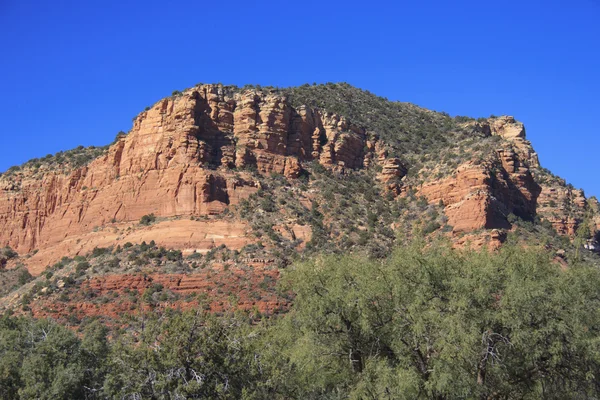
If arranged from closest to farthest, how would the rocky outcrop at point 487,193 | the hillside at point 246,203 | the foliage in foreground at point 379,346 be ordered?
Answer: the foliage in foreground at point 379,346 < the hillside at point 246,203 < the rocky outcrop at point 487,193

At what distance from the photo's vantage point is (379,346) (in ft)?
84.6

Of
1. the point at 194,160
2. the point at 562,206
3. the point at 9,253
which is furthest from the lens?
the point at 9,253

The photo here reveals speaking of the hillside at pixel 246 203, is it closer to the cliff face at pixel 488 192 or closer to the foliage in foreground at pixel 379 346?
the cliff face at pixel 488 192

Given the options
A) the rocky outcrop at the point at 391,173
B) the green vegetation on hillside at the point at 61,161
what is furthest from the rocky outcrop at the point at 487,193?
the green vegetation on hillside at the point at 61,161

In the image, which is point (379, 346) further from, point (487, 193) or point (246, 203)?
point (246, 203)

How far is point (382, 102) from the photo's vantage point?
9956 centimetres

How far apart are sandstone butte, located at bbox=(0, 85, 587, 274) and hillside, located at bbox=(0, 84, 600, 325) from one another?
0.16 meters

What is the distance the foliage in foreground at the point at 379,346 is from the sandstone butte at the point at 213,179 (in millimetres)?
31248

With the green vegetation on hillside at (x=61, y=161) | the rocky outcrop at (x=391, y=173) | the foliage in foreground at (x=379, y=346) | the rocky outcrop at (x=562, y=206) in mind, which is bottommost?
the foliage in foreground at (x=379, y=346)

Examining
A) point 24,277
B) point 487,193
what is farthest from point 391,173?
point 24,277

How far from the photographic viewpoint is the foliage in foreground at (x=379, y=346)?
21766 millimetres

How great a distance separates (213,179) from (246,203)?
3.83 metres

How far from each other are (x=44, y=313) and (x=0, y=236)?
33.7m

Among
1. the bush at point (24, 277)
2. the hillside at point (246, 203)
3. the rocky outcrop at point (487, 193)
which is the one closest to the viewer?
the hillside at point (246, 203)
